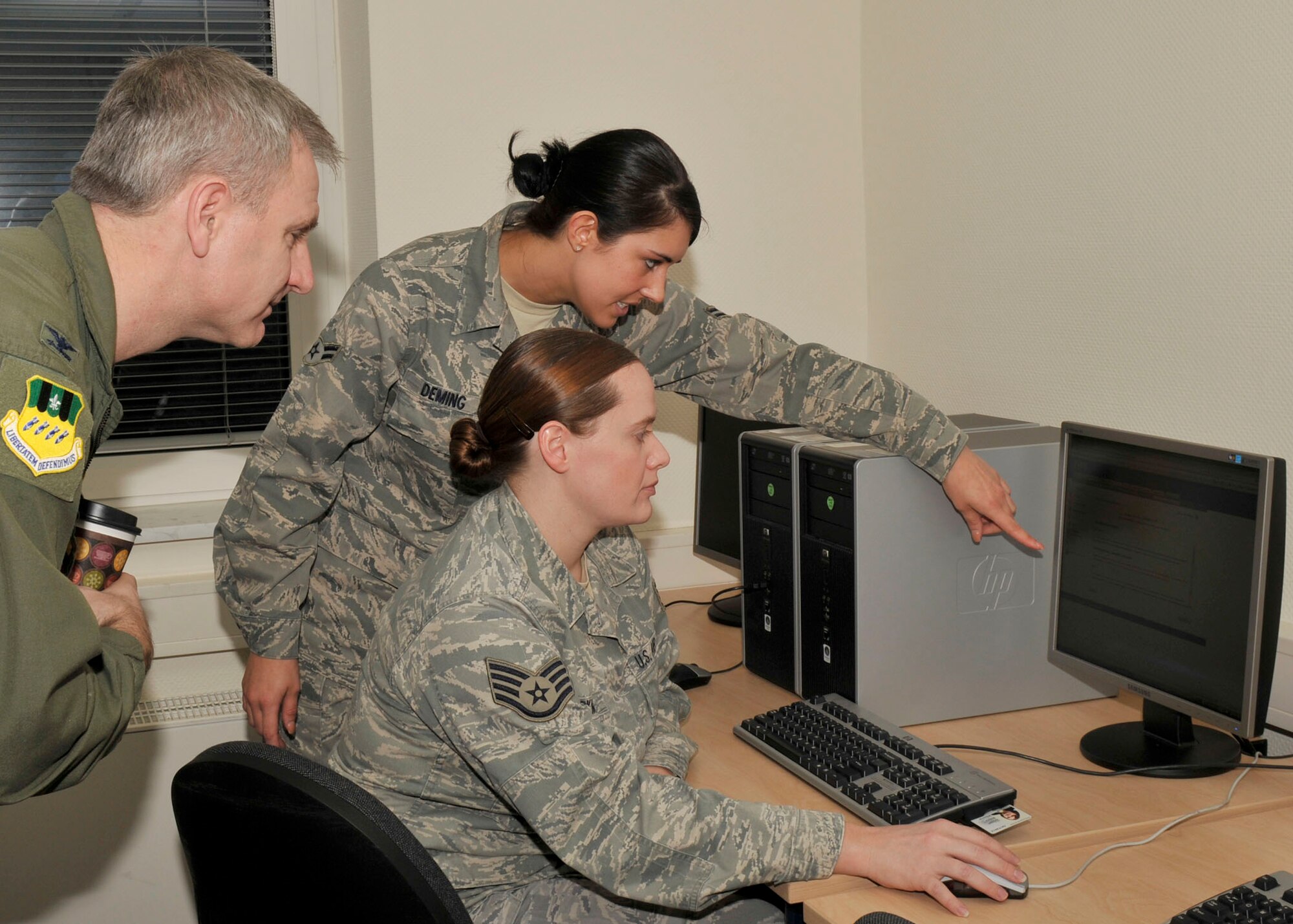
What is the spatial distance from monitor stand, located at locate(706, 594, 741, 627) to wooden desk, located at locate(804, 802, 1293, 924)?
0.94 m

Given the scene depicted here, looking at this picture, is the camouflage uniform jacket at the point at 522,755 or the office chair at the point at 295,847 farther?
the camouflage uniform jacket at the point at 522,755

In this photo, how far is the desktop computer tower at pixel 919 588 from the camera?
1560 millimetres

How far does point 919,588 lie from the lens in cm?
158

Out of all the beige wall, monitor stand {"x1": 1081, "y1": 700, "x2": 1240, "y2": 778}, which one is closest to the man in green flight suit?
the beige wall

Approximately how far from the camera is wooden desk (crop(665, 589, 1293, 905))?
128cm

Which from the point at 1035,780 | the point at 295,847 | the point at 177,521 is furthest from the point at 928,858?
the point at 177,521

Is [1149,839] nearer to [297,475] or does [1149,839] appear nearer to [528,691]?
[528,691]

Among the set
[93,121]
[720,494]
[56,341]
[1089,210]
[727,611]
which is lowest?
[727,611]

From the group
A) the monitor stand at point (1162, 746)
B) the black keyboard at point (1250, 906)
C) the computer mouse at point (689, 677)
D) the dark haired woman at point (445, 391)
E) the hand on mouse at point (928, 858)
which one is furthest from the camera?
the computer mouse at point (689, 677)

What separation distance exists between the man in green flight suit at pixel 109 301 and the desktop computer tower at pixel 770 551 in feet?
2.69

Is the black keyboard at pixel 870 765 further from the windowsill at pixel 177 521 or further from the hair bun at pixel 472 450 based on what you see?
the windowsill at pixel 177 521

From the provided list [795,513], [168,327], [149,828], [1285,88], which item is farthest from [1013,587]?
[149,828]

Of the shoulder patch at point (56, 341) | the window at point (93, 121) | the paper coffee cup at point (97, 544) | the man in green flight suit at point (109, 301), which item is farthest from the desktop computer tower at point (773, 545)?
the window at point (93, 121)

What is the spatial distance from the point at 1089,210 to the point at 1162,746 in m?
0.88
